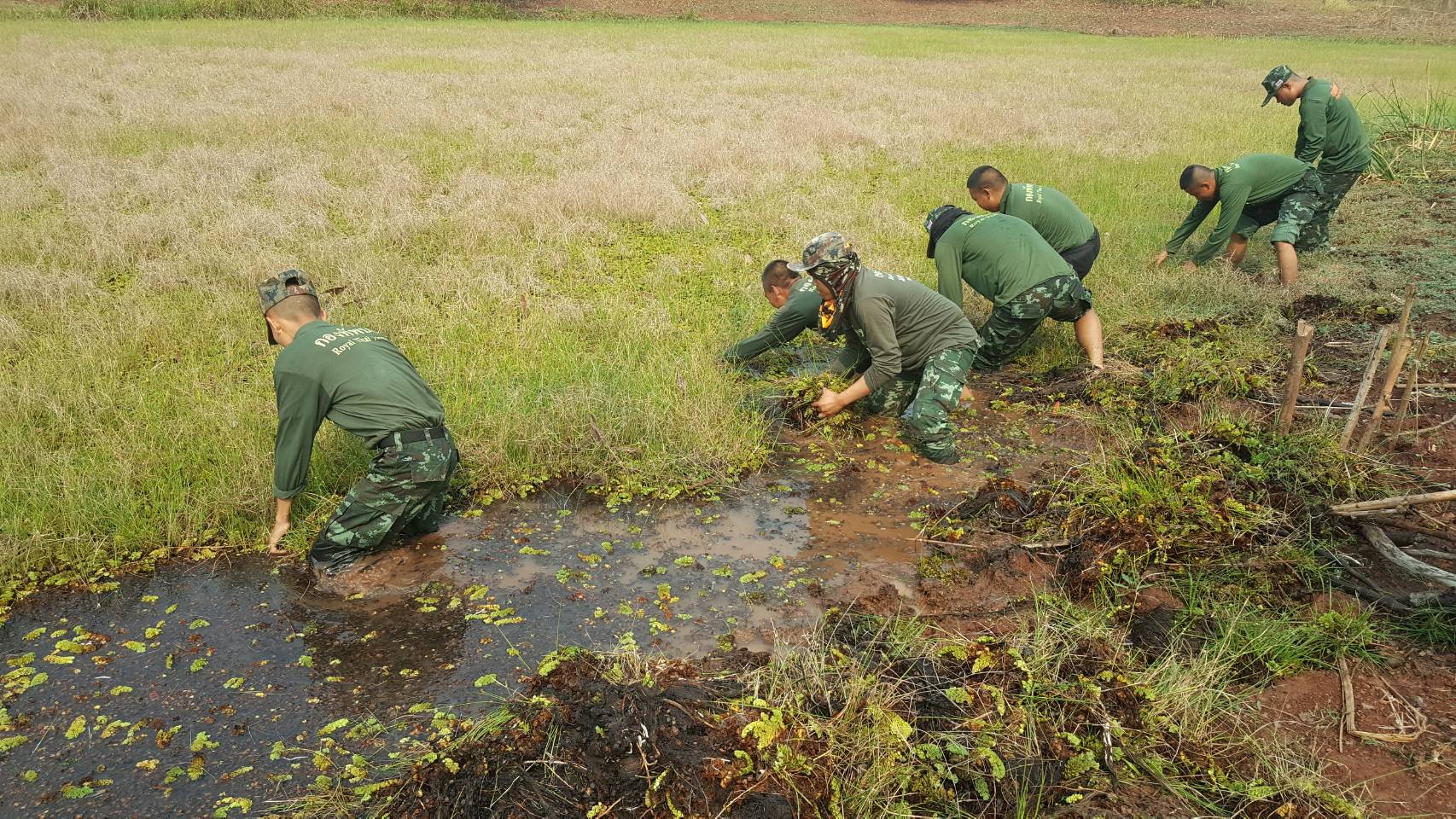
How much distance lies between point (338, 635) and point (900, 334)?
3723 mm

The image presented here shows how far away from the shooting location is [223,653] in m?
4.00

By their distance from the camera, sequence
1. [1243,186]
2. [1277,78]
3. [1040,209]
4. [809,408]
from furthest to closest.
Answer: [1277,78] < [1243,186] < [1040,209] < [809,408]

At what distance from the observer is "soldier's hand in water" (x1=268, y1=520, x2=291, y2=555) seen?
4613 millimetres

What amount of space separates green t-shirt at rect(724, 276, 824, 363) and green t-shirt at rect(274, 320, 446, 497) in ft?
8.45

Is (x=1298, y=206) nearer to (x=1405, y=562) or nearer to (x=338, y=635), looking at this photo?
(x=1405, y=562)

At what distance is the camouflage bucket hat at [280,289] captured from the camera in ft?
14.7

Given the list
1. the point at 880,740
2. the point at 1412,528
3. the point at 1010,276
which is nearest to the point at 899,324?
the point at 1010,276

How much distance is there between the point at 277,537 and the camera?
464 cm

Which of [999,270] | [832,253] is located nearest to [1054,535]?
[832,253]

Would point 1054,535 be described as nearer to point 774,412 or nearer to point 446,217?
point 774,412

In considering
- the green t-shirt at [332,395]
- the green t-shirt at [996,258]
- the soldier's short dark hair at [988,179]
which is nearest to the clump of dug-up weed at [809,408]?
the green t-shirt at [996,258]

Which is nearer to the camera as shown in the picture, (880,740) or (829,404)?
(880,740)

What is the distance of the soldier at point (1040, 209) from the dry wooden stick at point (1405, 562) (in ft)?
11.7

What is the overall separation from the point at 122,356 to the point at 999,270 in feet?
20.9
